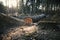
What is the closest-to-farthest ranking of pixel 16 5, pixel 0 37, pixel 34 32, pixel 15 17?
1. pixel 0 37
2. pixel 34 32
3. pixel 15 17
4. pixel 16 5

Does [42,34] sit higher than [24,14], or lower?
lower

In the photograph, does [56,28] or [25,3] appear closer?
[56,28]

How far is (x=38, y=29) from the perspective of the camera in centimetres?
535

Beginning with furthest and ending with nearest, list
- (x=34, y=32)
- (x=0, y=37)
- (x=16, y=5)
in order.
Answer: (x=16, y=5)
(x=34, y=32)
(x=0, y=37)

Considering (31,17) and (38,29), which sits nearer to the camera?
(38,29)

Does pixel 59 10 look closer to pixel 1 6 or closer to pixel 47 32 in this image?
pixel 47 32

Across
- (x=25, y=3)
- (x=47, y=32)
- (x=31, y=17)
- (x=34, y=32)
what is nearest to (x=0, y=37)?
(x=34, y=32)

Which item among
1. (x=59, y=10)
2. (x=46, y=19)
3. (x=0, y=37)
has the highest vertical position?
(x=59, y=10)

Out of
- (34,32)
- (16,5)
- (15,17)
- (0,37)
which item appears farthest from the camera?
(16,5)

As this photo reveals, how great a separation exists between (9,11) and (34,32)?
5.80 feet

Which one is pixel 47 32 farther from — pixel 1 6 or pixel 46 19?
pixel 1 6

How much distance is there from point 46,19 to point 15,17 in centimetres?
136

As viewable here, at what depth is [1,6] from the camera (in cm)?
618

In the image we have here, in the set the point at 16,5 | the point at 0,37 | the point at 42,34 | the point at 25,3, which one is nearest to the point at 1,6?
the point at 16,5
